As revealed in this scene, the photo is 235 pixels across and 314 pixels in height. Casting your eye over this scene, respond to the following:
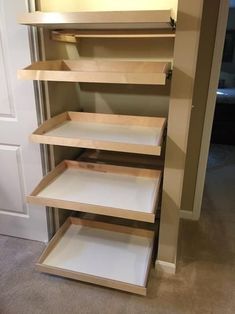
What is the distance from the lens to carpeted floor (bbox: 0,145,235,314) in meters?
1.47

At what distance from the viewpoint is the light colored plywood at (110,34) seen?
1622 millimetres

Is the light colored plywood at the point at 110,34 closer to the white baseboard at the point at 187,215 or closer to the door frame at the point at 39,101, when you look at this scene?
the door frame at the point at 39,101

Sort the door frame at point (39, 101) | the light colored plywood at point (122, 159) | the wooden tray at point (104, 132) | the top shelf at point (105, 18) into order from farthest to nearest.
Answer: the light colored plywood at point (122, 159)
the door frame at point (39, 101)
the wooden tray at point (104, 132)
the top shelf at point (105, 18)

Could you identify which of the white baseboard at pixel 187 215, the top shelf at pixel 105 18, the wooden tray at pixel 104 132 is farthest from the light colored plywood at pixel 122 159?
the top shelf at pixel 105 18

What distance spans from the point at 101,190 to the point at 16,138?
0.68 metres

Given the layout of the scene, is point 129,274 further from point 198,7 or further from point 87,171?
point 198,7

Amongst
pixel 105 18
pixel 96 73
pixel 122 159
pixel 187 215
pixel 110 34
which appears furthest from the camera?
pixel 187 215

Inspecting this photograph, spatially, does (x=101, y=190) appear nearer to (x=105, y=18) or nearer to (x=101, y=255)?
(x=101, y=255)

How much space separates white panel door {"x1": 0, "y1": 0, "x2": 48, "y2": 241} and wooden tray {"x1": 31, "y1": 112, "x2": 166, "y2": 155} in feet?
0.72

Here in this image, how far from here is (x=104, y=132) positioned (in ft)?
5.07

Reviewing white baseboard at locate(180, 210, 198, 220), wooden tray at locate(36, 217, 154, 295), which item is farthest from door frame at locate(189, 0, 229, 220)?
wooden tray at locate(36, 217, 154, 295)

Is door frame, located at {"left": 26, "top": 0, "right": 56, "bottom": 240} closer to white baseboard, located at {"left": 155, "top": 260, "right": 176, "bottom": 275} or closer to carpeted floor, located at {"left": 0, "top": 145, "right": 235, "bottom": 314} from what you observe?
carpeted floor, located at {"left": 0, "top": 145, "right": 235, "bottom": 314}

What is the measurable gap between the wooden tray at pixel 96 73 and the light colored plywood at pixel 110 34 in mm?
162

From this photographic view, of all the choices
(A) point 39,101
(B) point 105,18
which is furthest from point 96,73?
(A) point 39,101
